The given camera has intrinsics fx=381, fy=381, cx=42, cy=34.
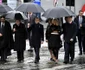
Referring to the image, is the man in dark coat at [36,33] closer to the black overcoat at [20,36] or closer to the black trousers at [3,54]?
the black overcoat at [20,36]

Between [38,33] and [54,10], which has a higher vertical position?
[54,10]

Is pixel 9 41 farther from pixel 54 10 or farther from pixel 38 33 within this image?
pixel 54 10

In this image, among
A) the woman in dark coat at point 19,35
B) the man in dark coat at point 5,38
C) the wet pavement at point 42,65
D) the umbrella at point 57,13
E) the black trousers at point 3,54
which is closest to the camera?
the wet pavement at point 42,65

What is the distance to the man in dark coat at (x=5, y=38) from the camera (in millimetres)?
14039

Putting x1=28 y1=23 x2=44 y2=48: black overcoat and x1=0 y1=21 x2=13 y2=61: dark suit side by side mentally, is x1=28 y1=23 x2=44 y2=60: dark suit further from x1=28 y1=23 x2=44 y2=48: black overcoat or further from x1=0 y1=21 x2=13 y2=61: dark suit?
x1=0 y1=21 x2=13 y2=61: dark suit

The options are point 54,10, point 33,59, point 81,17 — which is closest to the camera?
point 54,10

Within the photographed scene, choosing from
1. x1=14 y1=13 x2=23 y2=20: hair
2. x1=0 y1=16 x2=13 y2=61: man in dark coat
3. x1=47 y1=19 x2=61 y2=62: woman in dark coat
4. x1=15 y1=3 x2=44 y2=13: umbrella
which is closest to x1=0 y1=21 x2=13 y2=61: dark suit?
x1=0 y1=16 x2=13 y2=61: man in dark coat

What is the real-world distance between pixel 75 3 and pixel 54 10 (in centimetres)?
2494

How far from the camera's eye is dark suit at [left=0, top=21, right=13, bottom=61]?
46.1 ft

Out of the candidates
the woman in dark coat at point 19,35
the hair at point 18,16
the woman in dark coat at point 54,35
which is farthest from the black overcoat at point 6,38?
the woman in dark coat at point 54,35

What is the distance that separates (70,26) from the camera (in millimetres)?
13688

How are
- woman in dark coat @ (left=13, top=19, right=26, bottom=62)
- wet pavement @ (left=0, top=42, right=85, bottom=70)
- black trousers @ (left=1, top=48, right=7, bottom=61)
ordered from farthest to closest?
black trousers @ (left=1, top=48, right=7, bottom=61) < woman in dark coat @ (left=13, top=19, right=26, bottom=62) < wet pavement @ (left=0, top=42, right=85, bottom=70)

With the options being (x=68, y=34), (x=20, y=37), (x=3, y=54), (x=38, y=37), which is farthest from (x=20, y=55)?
(x=68, y=34)

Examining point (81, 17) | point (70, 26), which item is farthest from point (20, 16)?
point (81, 17)
